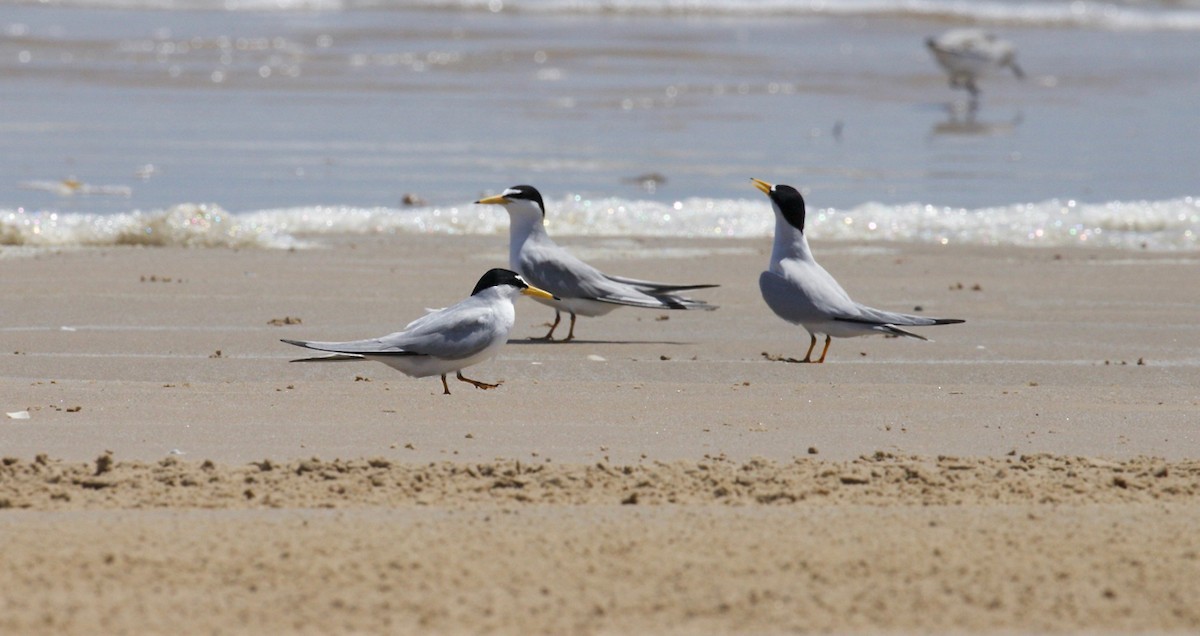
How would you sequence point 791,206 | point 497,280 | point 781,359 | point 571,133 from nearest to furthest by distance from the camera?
1. point 497,280
2. point 781,359
3. point 791,206
4. point 571,133

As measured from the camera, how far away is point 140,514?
4.04 meters

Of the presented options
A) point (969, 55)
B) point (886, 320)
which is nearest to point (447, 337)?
point (886, 320)

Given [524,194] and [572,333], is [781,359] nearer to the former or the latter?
[572,333]

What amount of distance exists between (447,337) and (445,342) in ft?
0.07

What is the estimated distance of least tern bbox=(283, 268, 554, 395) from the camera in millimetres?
5734

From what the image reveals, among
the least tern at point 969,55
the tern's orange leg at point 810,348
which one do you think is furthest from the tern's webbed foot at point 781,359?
the least tern at point 969,55

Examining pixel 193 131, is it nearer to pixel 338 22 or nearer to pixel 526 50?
pixel 526 50

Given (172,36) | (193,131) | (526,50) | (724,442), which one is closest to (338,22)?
(172,36)

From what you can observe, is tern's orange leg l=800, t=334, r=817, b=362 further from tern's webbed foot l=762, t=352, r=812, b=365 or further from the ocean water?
the ocean water

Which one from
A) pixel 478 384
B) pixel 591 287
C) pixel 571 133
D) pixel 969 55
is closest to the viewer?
pixel 478 384

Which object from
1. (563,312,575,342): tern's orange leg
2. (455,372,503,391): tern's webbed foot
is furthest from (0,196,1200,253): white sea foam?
(455,372,503,391): tern's webbed foot

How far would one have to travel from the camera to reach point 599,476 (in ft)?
14.6

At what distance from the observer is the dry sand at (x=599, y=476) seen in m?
3.45

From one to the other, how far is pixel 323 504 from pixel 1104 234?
7759 mm
